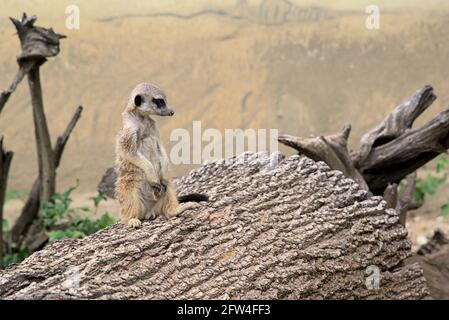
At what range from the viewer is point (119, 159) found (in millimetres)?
3527

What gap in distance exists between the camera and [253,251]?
10.4 ft

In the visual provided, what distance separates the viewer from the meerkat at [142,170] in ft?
11.3

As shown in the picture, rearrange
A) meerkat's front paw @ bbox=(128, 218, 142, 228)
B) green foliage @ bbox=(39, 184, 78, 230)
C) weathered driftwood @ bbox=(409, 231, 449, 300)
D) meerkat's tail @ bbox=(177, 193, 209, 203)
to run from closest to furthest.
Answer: meerkat's front paw @ bbox=(128, 218, 142, 228), meerkat's tail @ bbox=(177, 193, 209, 203), weathered driftwood @ bbox=(409, 231, 449, 300), green foliage @ bbox=(39, 184, 78, 230)

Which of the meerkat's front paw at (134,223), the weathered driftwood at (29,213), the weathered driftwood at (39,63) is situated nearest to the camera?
the meerkat's front paw at (134,223)

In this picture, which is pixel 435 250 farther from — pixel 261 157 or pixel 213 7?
pixel 213 7

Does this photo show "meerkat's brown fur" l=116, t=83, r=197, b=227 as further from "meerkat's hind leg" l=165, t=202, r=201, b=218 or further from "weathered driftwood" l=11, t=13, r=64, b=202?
"weathered driftwood" l=11, t=13, r=64, b=202

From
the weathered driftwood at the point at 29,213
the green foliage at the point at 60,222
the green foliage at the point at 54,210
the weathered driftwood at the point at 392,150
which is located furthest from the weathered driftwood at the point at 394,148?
the weathered driftwood at the point at 29,213

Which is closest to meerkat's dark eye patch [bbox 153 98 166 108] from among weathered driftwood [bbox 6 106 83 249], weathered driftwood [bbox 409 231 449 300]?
weathered driftwood [bbox 409 231 449 300]

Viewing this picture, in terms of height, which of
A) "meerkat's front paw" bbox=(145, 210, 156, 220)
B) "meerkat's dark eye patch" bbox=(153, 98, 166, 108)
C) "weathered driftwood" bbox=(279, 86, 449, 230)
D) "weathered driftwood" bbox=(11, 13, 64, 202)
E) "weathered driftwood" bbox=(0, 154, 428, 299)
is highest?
"weathered driftwood" bbox=(11, 13, 64, 202)

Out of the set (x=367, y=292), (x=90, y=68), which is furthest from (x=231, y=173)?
(x=90, y=68)

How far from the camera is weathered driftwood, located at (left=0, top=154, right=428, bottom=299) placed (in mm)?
2973

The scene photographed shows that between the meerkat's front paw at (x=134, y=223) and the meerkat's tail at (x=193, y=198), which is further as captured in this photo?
the meerkat's tail at (x=193, y=198)

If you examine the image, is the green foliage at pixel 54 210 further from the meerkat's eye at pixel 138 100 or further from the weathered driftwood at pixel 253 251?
the meerkat's eye at pixel 138 100

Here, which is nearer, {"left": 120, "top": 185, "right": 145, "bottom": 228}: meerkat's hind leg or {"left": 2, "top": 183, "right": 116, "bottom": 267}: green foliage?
{"left": 120, "top": 185, "right": 145, "bottom": 228}: meerkat's hind leg
